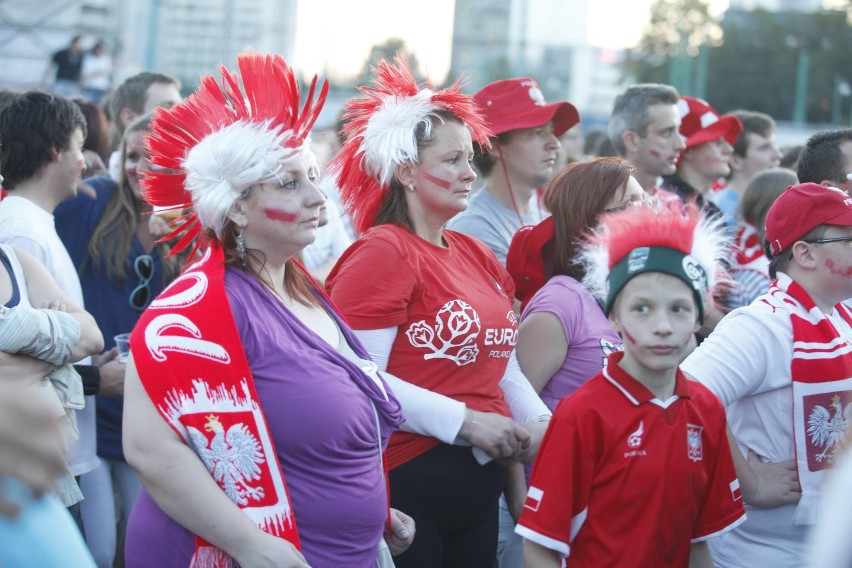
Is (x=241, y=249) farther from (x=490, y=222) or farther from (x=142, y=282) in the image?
(x=490, y=222)

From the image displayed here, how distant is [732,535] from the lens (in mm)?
3180

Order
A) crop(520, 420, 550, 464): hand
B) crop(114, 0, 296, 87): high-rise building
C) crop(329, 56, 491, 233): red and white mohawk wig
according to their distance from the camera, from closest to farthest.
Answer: crop(520, 420, 550, 464): hand < crop(329, 56, 491, 233): red and white mohawk wig < crop(114, 0, 296, 87): high-rise building

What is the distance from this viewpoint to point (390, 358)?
3.33 meters

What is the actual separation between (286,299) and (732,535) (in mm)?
1580

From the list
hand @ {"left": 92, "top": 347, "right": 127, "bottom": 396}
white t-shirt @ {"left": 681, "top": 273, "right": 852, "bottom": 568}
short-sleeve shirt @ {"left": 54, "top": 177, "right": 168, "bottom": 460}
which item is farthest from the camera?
short-sleeve shirt @ {"left": 54, "top": 177, "right": 168, "bottom": 460}

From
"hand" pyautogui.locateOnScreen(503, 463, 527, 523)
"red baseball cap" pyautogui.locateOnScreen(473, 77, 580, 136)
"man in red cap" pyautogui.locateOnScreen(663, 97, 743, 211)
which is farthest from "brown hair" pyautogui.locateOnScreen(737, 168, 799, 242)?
"hand" pyautogui.locateOnScreen(503, 463, 527, 523)

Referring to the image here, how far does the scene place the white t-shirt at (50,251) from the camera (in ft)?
12.4

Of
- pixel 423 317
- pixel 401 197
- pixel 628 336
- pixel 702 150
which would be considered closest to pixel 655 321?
pixel 628 336

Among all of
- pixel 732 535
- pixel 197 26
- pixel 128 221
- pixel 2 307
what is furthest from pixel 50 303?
pixel 197 26

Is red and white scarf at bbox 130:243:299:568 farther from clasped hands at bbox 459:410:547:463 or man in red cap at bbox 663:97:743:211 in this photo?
man in red cap at bbox 663:97:743:211

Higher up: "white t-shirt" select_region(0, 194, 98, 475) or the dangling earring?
the dangling earring

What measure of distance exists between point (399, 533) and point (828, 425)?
132 centimetres

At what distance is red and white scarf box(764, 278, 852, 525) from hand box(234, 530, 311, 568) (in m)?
1.53

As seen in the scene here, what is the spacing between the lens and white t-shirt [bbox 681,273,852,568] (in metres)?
2.99
